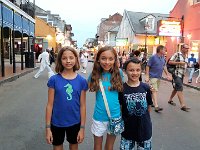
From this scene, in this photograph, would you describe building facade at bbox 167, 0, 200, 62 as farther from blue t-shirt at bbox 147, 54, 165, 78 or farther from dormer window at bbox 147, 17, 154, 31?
blue t-shirt at bbox 147, 54, 165, 78

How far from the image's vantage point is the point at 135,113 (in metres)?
3.33

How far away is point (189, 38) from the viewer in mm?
25406

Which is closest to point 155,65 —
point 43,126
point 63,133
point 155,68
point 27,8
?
point 155,68

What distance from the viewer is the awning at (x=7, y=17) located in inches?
593

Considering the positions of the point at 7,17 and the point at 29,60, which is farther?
the point at 29,60

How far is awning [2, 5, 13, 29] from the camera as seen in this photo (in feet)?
49.4

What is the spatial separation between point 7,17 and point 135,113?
45.5ft

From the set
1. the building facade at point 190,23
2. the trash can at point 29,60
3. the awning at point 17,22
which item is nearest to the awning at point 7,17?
the awning at point 17,22

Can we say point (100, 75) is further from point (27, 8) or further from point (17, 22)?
point (27, 8)

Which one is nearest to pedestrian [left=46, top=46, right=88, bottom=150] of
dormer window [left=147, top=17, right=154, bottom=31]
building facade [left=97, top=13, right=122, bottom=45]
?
dormer window [left=147, top=17, right=154, bottom=31]

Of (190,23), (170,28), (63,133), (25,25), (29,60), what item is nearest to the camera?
(63,133)

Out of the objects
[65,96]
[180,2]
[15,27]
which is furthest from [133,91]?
[180,2]

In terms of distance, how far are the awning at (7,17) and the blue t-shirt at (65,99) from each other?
41.6 feet

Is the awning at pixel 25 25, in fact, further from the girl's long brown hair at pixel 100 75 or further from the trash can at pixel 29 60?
the girl's long brown hair at pixel 100 75
